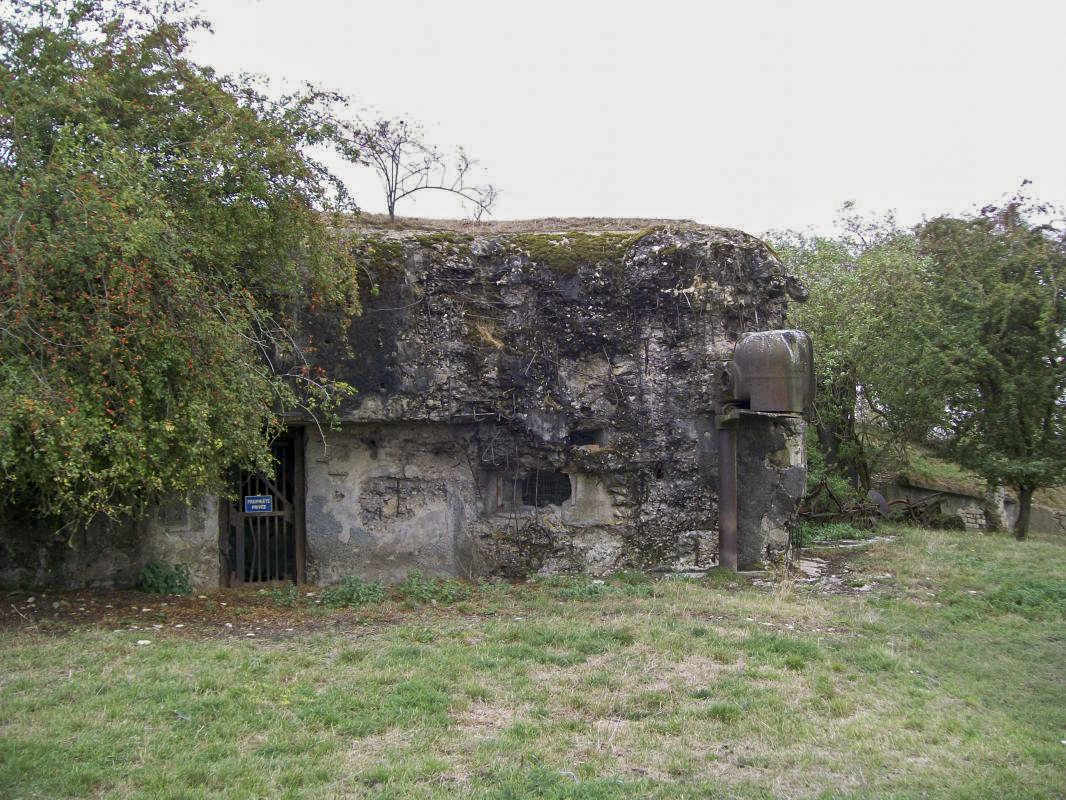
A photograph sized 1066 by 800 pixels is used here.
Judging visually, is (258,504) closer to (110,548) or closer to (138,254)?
(110,548)

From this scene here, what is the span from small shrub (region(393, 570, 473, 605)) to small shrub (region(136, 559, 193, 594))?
7.91 feet

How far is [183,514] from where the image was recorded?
34.1ft

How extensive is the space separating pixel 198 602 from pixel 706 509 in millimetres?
6131

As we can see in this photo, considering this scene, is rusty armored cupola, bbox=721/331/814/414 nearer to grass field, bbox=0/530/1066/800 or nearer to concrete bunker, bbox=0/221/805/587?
concrete bunker, bbox=0/221/805/587

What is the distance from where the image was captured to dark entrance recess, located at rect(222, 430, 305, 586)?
35.8 feet

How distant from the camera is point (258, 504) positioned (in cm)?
1095

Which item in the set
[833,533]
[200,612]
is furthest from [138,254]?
[833,533]

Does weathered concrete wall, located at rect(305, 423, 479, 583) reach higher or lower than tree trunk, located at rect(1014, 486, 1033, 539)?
higher

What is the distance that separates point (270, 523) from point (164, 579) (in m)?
1.44

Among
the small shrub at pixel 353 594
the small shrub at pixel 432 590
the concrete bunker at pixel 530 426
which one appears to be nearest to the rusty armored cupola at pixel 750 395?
the concrete bunker at pixel 530 426

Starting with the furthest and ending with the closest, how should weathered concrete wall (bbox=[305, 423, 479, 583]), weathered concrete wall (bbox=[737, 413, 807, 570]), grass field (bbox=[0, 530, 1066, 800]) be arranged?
1. weathered concrete wall (bbox=[737, 413, 807, 570])
2. weathered concrete wall (bbox=[305, 423, 479, 583])
3. grass field (bbox=[0, 530, 1066, 800])

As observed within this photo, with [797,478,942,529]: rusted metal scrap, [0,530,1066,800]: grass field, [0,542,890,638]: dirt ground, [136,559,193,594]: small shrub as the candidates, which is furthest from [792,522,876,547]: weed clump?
[136,559,193,594]: small shrub

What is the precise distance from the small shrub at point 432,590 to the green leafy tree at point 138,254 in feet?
8.53

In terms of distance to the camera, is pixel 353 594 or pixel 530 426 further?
pixel 530 426
